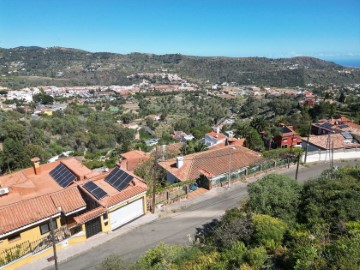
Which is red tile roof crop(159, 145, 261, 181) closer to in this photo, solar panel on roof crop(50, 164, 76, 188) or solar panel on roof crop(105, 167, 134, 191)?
solar panel on roof crop(105, 167, 134, 191)

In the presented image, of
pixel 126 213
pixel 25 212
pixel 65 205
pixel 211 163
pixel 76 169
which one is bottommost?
pixel 126 213

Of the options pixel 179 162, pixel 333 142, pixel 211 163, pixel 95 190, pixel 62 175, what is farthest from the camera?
pixel 333 142

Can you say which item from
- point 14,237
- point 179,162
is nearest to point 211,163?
point 179,162

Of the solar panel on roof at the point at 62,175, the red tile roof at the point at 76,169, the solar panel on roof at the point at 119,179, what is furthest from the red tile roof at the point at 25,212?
the solar panel on roof at the point at 119,179

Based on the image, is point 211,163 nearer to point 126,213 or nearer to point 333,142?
point 126,213

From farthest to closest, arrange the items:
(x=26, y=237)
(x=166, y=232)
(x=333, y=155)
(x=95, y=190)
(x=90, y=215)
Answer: (x=333, y=155), (x=95, y=190), (x=166, y=232), (x=90, y=215), (x=26, y=237)

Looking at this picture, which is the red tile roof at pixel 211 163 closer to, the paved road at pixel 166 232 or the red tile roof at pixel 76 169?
the paved road at pixel 166 232

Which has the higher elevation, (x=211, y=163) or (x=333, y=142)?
(x=211, y=163)

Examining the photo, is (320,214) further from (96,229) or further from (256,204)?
(96,229)

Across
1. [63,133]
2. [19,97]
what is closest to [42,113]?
[63,133]
